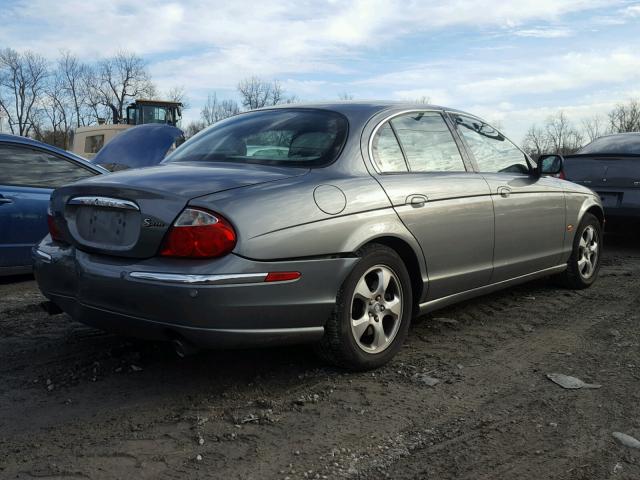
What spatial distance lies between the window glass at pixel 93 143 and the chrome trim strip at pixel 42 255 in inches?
631

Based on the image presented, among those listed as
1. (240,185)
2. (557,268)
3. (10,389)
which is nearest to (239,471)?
(240,185)

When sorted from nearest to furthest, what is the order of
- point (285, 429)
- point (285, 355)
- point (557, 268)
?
point (285, 429) → point (285, 355) → point (557, 268)

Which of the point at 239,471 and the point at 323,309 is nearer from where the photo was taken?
the point at 239,471

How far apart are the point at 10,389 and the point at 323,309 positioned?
1637mm

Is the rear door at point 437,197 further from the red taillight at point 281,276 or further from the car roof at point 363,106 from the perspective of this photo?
the red taillight at point 281,276

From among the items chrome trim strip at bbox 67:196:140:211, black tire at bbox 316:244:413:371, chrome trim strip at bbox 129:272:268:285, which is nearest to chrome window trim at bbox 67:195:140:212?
chrome trim strip at bbox 67:196:140:211

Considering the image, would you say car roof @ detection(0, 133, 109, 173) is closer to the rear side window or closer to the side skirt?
the rear side window

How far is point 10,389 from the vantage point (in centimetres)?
321

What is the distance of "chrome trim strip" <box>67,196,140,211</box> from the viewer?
3.00 metres

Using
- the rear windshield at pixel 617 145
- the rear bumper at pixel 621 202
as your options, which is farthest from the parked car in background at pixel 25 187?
the rear windshield at pixel 617 145

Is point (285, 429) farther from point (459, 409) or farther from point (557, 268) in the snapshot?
point (557, 268)

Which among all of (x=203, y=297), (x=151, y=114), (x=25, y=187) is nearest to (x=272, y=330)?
(x=203, y=297)

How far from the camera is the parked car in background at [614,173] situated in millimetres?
7527

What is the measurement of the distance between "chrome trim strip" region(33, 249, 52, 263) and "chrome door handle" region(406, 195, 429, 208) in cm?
197
